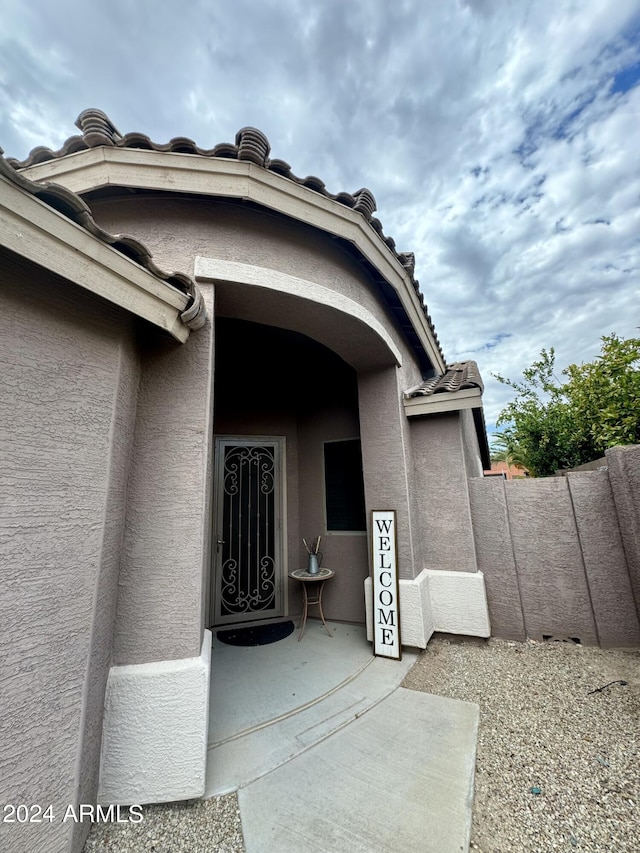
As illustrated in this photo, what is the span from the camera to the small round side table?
510 centimetres

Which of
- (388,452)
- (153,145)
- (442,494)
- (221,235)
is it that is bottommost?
(442,494)

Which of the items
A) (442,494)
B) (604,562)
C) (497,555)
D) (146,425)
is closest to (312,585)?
(442,494)

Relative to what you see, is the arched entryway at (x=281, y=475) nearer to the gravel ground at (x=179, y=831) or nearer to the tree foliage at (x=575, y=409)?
the gravel ground at (x=179, y=831)

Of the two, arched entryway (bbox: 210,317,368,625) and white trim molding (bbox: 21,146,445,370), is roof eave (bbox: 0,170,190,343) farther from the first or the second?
arched entryway (bbox: 210,317,368,625)

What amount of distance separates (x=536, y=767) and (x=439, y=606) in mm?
2410

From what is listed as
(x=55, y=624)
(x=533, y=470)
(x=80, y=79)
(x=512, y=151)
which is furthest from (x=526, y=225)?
(x=55, y=624)

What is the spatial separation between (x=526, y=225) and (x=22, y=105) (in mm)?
14550

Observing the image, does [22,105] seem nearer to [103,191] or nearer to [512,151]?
[103,191]

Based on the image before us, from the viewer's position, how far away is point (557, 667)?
4031 millimetres

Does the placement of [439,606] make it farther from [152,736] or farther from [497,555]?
[152,736]

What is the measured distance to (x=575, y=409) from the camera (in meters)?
9.90

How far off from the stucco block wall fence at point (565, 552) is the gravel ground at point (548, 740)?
34 cm

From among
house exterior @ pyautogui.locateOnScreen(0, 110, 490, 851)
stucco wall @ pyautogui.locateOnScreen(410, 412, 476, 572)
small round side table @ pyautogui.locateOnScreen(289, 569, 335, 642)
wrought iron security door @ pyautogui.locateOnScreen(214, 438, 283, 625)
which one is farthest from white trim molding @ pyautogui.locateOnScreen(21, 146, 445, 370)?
small round side table @ pyautogui.locateOnScreen(289, 569, 335, 642)

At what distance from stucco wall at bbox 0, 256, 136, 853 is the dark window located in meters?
4.09
